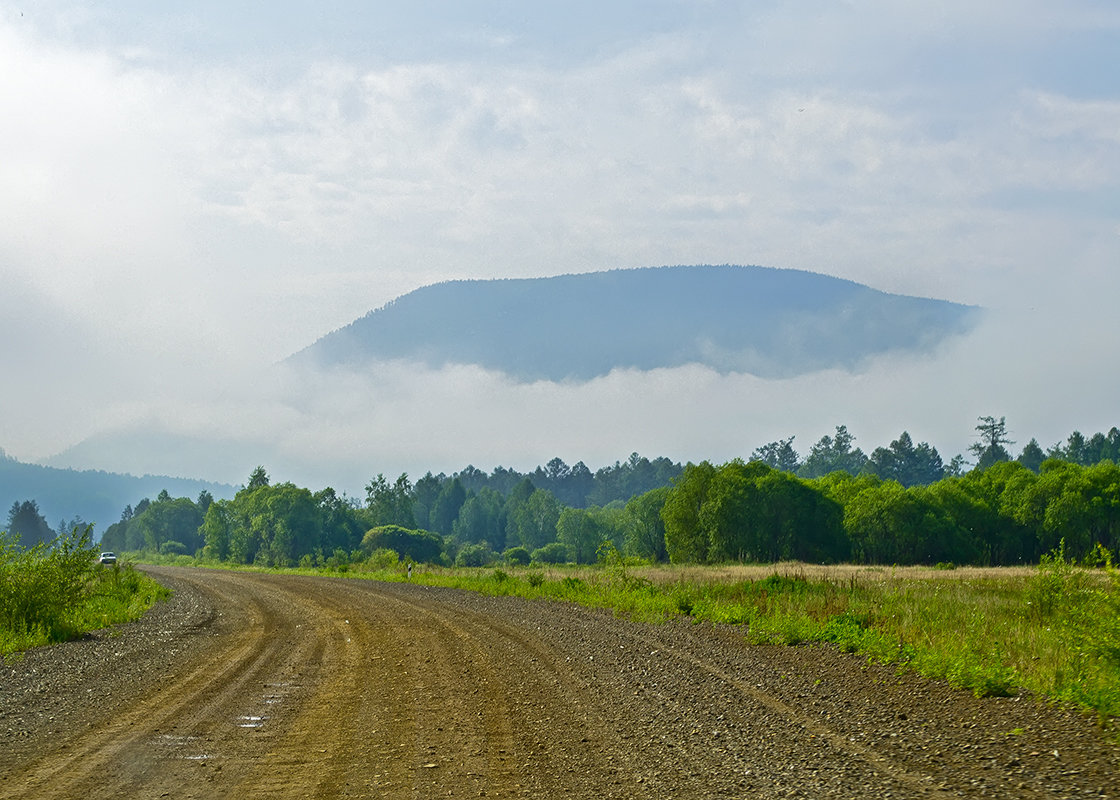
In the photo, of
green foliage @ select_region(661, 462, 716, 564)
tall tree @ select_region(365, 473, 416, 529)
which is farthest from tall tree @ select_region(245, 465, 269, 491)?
green foliage @ select_region(661, 462, 716, 564)

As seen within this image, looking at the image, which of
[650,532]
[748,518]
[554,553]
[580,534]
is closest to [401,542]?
[650,532]

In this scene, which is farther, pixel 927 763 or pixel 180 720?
pixel 180 720

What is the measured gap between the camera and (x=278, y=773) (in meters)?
9.15

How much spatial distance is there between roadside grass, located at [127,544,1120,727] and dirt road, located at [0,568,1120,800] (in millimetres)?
544

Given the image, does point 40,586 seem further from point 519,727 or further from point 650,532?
point 650,532

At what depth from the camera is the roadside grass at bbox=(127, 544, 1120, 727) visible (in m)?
11.3

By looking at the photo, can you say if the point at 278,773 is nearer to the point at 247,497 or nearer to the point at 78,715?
the point at 78,715

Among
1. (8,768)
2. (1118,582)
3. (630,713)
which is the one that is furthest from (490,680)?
(1118,582)

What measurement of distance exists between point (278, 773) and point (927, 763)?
605 centimetres

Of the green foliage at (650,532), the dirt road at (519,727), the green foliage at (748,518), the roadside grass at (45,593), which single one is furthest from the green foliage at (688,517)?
the dirt road at (519,727)

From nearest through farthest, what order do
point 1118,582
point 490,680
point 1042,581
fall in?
point 1118,582 < point 490,680 < point 1042,581

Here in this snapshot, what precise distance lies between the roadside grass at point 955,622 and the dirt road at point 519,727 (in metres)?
0.54

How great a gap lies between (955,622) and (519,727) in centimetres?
990

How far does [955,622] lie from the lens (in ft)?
57.8
